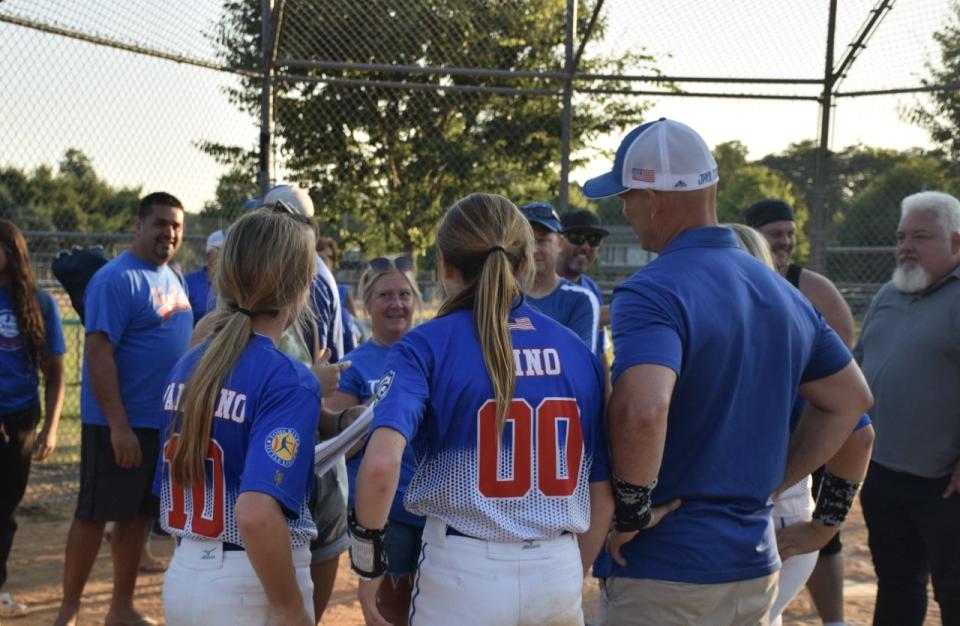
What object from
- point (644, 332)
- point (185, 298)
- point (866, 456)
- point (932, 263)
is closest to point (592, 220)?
point (932, 263)

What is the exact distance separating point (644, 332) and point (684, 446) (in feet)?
1.17

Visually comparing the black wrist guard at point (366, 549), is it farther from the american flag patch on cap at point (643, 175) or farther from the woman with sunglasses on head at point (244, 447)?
the american flag patch on cap at point (643, 175)

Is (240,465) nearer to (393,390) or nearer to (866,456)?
(393,390)

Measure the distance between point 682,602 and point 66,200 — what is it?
731cm

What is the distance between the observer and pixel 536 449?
249cm

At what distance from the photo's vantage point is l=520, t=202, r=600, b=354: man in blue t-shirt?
5.00 metres

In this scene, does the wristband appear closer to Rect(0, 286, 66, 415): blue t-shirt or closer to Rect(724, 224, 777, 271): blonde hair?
Rect(724, 224, 777, 271): blonde hair

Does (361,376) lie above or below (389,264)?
below

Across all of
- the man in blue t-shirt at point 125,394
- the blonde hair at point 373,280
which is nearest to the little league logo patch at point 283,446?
the blonde hair at point 373,280

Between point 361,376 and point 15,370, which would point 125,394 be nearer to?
point 15,370

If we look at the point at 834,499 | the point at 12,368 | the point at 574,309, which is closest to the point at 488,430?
the point at 834,499

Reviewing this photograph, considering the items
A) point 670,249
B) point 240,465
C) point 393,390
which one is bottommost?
point 240,465

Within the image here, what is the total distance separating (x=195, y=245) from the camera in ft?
25.7

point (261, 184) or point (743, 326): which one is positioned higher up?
point (261, 184)
